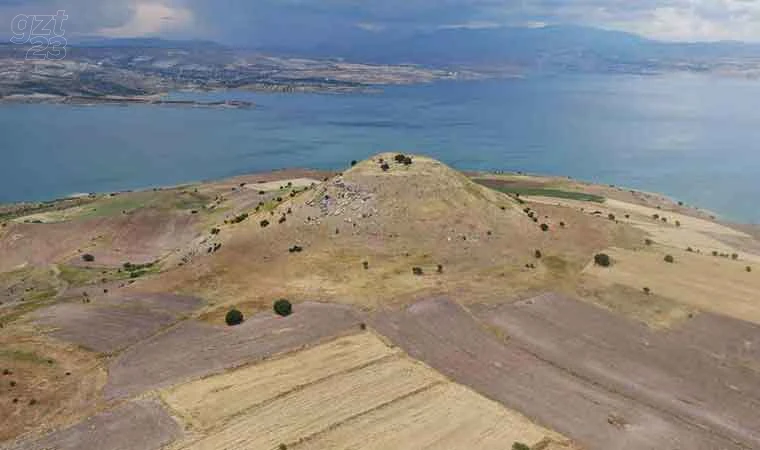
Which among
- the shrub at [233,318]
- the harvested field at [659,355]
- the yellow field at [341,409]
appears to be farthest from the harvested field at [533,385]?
the shrub at [233,318]

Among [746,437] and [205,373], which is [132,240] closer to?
[205,373]

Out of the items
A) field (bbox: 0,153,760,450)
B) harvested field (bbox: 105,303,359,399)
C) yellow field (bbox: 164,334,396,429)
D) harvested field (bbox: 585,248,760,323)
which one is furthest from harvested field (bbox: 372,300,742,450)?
harvested field (bbox: 585,248,760,323)

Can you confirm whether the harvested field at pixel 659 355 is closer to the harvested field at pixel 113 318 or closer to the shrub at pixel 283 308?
the shrub at pixel 283 308

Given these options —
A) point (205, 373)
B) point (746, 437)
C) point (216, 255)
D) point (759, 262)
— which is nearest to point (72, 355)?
point (205, 373)

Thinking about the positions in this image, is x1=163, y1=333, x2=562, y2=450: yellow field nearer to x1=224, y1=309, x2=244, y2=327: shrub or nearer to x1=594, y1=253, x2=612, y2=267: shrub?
x1=224, y1=309, x2=244, y2=327: shrub

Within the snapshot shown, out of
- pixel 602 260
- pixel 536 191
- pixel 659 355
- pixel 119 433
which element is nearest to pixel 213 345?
pixel 119 433

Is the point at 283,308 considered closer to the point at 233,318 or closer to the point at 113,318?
the point at 233,318

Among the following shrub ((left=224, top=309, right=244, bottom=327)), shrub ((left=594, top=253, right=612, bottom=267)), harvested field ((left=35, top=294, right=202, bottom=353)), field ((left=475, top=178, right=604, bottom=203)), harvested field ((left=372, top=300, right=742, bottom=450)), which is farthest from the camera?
field ((left=475, top=178, right=604, bottom=203))
